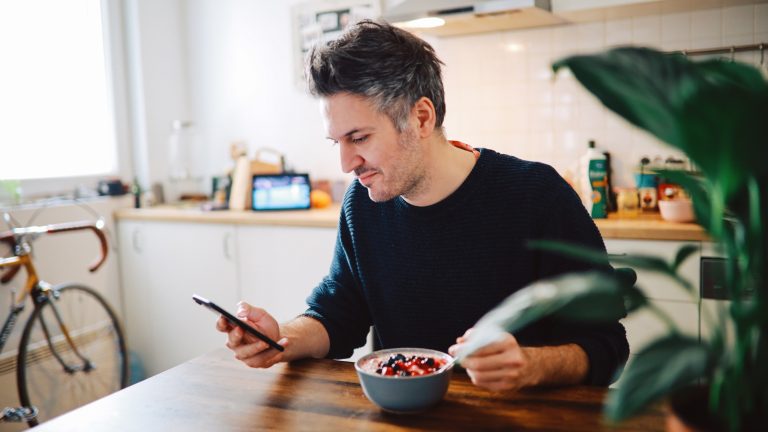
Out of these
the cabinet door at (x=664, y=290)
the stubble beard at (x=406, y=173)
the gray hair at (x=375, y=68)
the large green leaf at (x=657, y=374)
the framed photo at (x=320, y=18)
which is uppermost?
the framed photo at (x=320, y=18)

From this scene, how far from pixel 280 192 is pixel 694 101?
108 inches

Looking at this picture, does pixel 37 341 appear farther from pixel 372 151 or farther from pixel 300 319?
pixel 372 151

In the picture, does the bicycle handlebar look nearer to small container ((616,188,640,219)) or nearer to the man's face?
the man's face

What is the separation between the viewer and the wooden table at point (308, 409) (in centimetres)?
100

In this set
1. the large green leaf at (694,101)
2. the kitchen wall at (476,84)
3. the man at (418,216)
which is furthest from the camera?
the kitchen wall at (476,84)

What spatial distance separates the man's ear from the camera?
1.49 metres

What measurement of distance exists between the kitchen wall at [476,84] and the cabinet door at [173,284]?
26.5 inches

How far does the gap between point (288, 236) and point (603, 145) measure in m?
1.43

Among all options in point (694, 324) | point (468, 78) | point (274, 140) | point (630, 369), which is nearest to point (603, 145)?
point (468, 78)

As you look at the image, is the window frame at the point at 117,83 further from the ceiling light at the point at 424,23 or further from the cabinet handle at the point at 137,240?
the ceiling light at the point at 424,23

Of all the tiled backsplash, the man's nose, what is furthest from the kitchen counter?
the man's nose

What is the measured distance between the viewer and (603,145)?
2.87 m

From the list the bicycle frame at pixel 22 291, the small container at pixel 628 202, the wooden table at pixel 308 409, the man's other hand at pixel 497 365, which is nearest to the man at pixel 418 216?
the wooden table at pixel 308 409

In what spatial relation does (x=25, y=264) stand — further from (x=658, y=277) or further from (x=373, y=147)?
(x=658, y=277)
